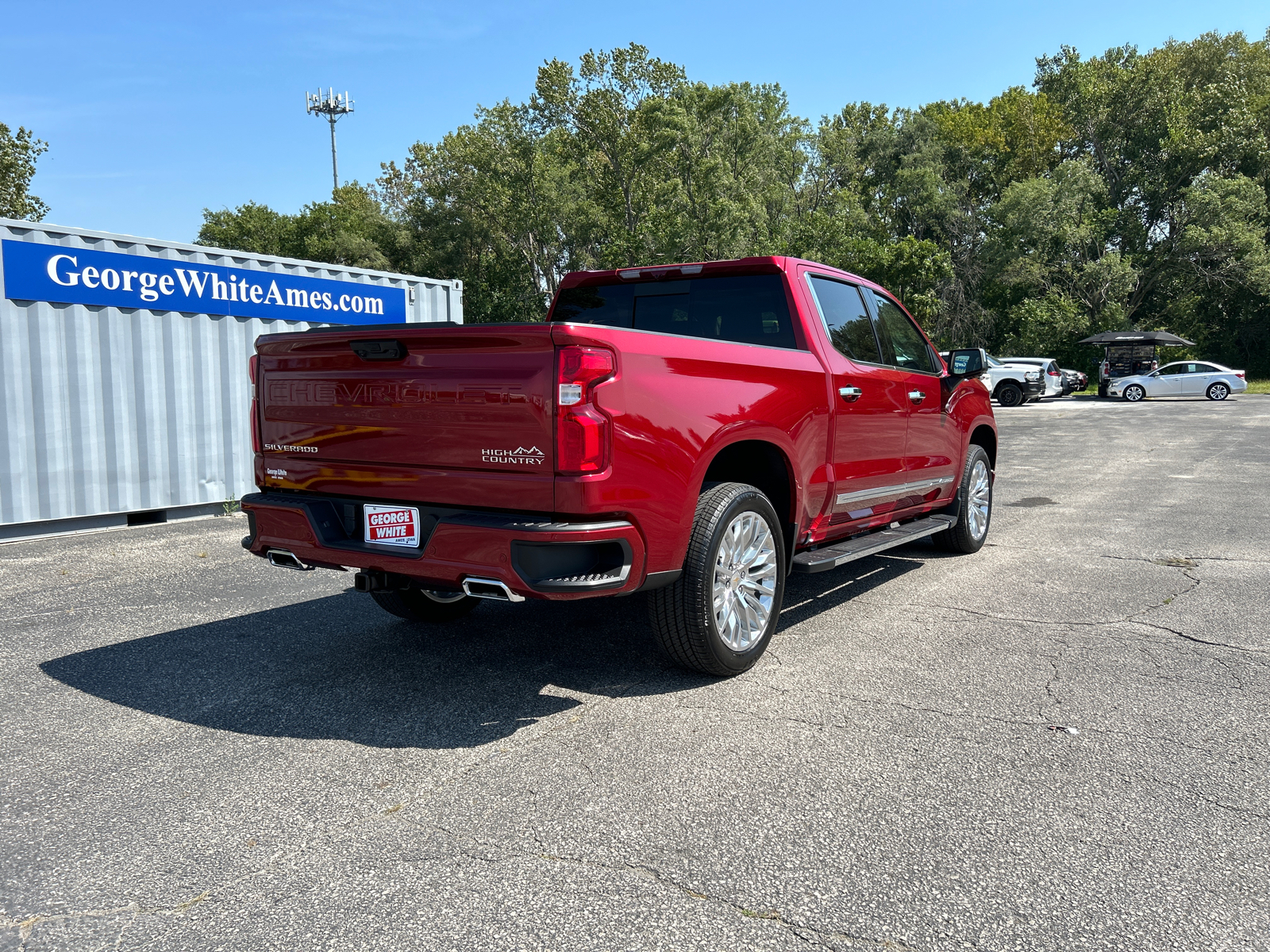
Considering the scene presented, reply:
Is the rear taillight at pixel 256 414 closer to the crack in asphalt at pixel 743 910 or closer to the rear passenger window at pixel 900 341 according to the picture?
the crack in asphalt at pixel 743 910

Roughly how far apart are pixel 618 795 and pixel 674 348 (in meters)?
1.79

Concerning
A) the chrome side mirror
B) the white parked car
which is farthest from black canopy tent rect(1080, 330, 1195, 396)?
the chrome side mirror

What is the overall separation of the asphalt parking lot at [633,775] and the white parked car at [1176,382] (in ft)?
109

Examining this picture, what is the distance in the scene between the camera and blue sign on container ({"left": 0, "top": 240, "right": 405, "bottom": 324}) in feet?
28.5

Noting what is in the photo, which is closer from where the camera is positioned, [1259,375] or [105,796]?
[105,796]

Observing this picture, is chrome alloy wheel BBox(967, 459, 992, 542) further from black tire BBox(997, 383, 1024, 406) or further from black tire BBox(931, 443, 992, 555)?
black tire BBox(997, 383, 1024, 406)

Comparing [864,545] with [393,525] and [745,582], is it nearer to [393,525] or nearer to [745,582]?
[745,582]

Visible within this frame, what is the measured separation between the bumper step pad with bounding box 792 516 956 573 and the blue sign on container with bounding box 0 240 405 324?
24.9 feet

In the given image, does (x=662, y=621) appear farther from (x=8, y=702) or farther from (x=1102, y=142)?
(x=1102, y=142)

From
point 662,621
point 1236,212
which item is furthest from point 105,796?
point 1236,212

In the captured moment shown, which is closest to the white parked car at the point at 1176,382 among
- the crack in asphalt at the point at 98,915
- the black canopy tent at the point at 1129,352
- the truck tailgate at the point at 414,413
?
the black canopy tent at the point at 1129,352

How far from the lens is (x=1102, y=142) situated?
4756cm

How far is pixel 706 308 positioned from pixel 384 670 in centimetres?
258

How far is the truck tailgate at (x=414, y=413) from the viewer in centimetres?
365
